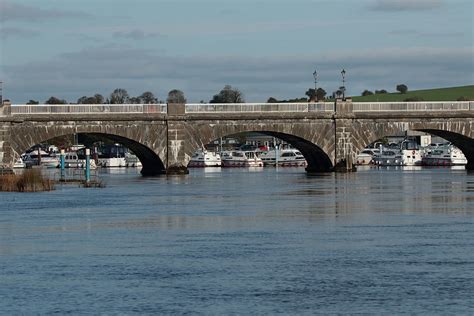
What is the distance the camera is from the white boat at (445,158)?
492ft

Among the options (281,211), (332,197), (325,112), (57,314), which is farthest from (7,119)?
(57,314)

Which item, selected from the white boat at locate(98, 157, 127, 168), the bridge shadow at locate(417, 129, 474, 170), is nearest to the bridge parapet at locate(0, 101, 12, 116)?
the bridge shadow at locate(417, 129, 474, 170)

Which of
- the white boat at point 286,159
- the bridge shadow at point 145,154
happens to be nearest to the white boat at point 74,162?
the white boat at point 286,159

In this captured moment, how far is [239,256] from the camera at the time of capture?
4062 cm

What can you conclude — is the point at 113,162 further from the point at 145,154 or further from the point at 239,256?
the point at 239,256

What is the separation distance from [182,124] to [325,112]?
13.5 metres

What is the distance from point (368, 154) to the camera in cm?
16550

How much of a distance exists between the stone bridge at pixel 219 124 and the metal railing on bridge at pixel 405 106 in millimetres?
94

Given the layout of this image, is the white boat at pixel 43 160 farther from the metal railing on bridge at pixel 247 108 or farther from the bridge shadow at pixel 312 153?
the metal railing on bridge at pixel 247 108

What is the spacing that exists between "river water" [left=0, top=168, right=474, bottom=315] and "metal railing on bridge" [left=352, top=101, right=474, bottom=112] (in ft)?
138

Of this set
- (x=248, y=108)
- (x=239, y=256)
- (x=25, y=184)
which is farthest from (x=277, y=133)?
(x=239, y=256)

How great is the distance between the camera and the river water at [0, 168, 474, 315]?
3200 cm

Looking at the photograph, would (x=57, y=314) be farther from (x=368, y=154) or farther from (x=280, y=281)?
(x=368, y=154)

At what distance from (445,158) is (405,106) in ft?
138
